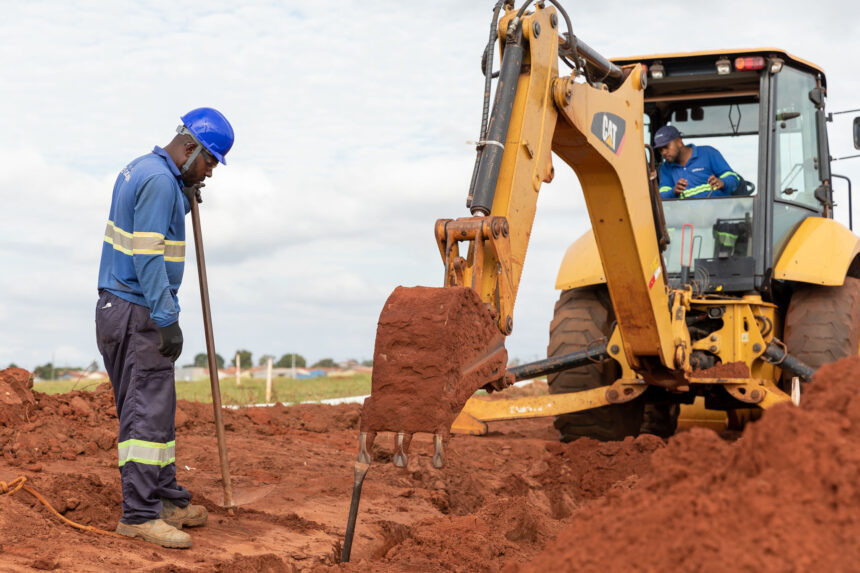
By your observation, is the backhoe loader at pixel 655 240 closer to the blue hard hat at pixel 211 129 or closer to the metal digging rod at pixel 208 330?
the blue hard hat at pixel 211 129

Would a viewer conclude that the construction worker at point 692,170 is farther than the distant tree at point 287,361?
No

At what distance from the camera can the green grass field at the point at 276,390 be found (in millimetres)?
15047

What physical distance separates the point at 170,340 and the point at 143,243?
0.53 m

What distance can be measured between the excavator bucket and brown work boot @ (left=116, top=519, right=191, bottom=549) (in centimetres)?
142

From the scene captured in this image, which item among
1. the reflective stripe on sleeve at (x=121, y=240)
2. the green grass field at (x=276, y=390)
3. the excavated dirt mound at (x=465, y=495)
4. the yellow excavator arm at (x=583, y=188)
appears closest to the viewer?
the excavated dirt mound at (x=465, y=495)

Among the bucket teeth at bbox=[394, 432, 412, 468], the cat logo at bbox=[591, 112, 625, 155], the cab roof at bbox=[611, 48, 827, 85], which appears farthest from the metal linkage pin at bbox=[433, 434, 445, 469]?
the cab roof at bbox=[611, 48, 827, 85]

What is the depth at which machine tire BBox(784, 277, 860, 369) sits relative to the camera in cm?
748

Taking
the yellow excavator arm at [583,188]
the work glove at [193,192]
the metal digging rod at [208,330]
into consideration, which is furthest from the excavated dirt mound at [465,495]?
the work glove at [193,192]

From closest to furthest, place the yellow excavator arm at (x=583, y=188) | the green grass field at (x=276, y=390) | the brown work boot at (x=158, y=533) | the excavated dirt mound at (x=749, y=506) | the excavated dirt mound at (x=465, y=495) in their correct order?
the excavated dirt mound at (x=749, y=506) < the excavated dirt mound at (x=465, y=495) < the yellow excavator arm at (x=583, y=188) < the brown work boot at (x=158, y=533) < the green grass field at (x=276, y=390)

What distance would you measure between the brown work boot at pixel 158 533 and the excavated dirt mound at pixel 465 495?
0.23 feet

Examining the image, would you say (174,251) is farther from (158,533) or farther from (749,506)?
(749,506)

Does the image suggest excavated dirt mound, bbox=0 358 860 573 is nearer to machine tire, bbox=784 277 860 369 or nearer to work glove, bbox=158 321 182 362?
work glove, bbox=158 321 182 362

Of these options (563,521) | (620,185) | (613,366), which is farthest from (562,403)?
(620,185)

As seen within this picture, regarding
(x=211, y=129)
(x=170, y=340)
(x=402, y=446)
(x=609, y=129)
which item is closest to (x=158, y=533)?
(x=170, y=340)
